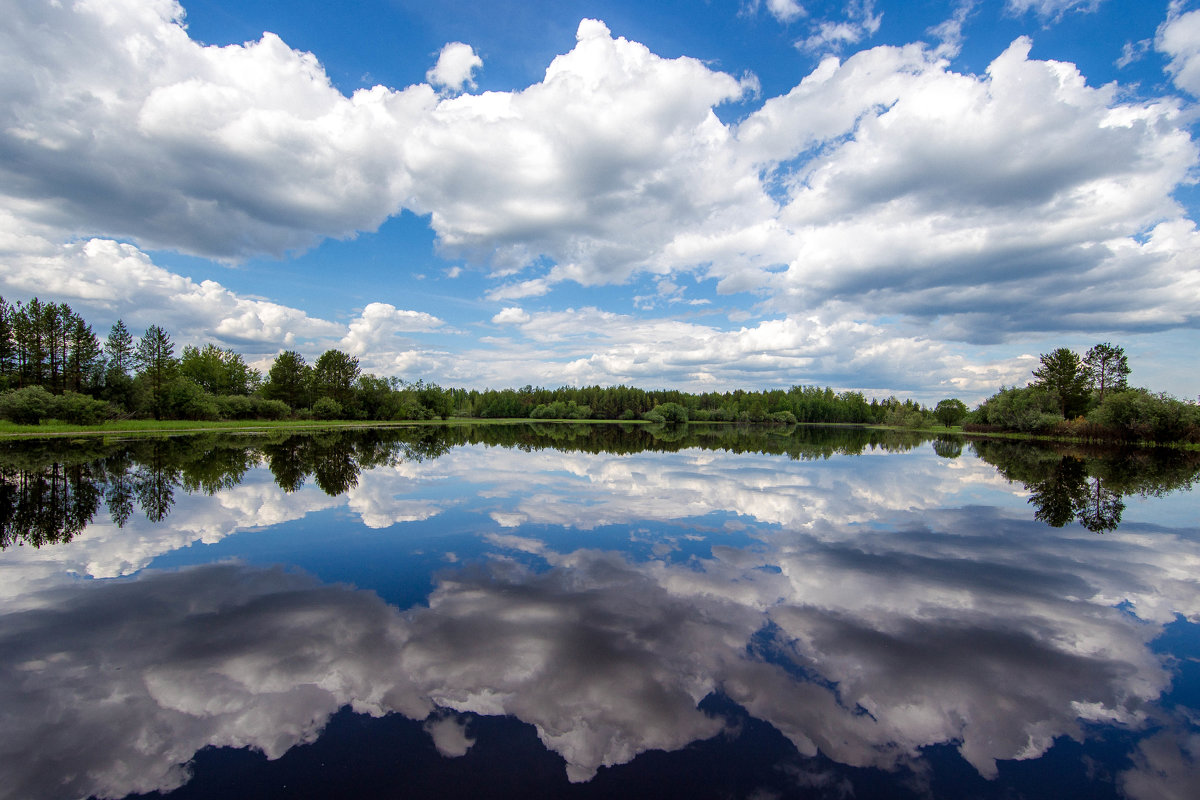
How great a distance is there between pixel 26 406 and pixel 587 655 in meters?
64.9

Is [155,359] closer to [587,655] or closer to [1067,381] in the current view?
[587,655]

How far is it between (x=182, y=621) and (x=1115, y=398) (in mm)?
72823

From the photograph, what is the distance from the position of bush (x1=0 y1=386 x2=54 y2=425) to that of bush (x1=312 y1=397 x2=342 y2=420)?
37.3 m

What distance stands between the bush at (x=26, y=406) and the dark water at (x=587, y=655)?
48.0m

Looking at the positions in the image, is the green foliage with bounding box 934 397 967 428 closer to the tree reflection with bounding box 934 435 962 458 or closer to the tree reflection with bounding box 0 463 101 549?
the tree reflection with bounding box 934 435 962 458

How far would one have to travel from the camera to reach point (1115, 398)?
50.5 meters

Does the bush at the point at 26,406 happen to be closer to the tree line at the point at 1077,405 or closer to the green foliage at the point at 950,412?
the tree line at the point at 1077,405

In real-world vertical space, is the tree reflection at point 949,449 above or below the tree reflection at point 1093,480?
below

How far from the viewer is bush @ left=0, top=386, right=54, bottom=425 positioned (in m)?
44.7

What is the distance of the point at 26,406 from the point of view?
148ft

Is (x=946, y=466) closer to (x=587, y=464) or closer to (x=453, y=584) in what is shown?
(x=587, y=464)

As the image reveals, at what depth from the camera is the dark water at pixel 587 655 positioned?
430cm

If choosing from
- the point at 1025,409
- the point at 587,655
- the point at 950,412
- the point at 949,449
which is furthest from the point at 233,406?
the point at 950,412

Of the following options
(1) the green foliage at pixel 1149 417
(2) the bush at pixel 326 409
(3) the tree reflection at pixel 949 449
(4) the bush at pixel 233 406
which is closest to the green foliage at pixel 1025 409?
(1) the green foliage at pixel 1149 417
